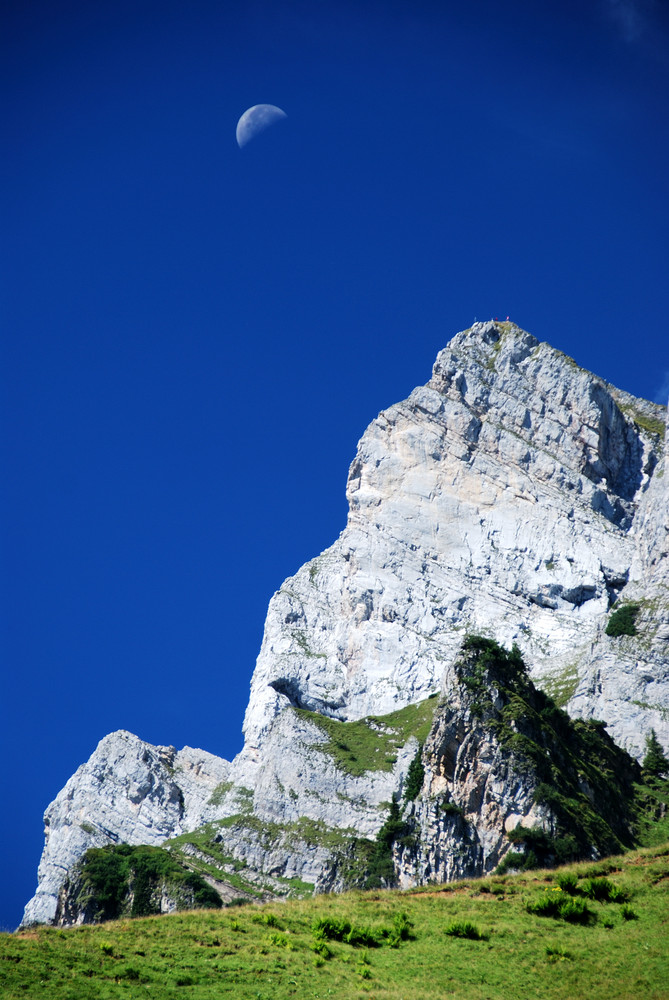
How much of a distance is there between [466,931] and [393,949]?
3.82m

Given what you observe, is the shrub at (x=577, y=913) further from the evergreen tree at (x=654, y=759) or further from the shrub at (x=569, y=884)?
the evergreen tree at (x=654, y=759)

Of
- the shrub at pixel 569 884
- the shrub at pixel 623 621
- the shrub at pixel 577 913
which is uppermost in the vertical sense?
the shrub at pixel 623 621

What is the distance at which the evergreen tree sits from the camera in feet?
404

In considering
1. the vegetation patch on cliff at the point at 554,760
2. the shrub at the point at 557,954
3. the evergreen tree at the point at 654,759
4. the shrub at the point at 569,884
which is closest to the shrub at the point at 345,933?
the shrub at the point at 557,954

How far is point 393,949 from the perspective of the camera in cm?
4850

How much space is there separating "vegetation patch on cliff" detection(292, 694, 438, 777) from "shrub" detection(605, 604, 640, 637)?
29661 millimetres

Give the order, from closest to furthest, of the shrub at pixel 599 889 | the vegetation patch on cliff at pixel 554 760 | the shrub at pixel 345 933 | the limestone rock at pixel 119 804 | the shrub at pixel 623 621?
the shrub at pixel 345 933, the shrub at pixel 599 889, the vegetation patch on cliff at pixel 554 760, the shrub at pixel 623 621, the limestone rock at pixel 119 804

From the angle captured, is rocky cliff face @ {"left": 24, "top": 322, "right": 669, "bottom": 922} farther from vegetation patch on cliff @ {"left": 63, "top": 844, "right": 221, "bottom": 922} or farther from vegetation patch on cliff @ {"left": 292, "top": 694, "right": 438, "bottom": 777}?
vegetation patch on cliff @ {"left": 63, "top": 844, "right": 221, "bottom": 922}

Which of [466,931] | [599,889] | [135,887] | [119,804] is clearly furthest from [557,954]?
[119,804]

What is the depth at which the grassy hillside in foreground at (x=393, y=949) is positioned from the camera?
4262cm

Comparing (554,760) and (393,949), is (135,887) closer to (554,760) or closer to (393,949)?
(554,760)

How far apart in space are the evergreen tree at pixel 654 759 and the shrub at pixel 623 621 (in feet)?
61.6

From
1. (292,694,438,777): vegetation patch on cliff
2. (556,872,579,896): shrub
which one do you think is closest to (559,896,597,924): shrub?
(556,872,579,896): shrub

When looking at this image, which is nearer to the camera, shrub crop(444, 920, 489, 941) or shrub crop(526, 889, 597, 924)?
shrub crop(444, 920, 489, 941)
